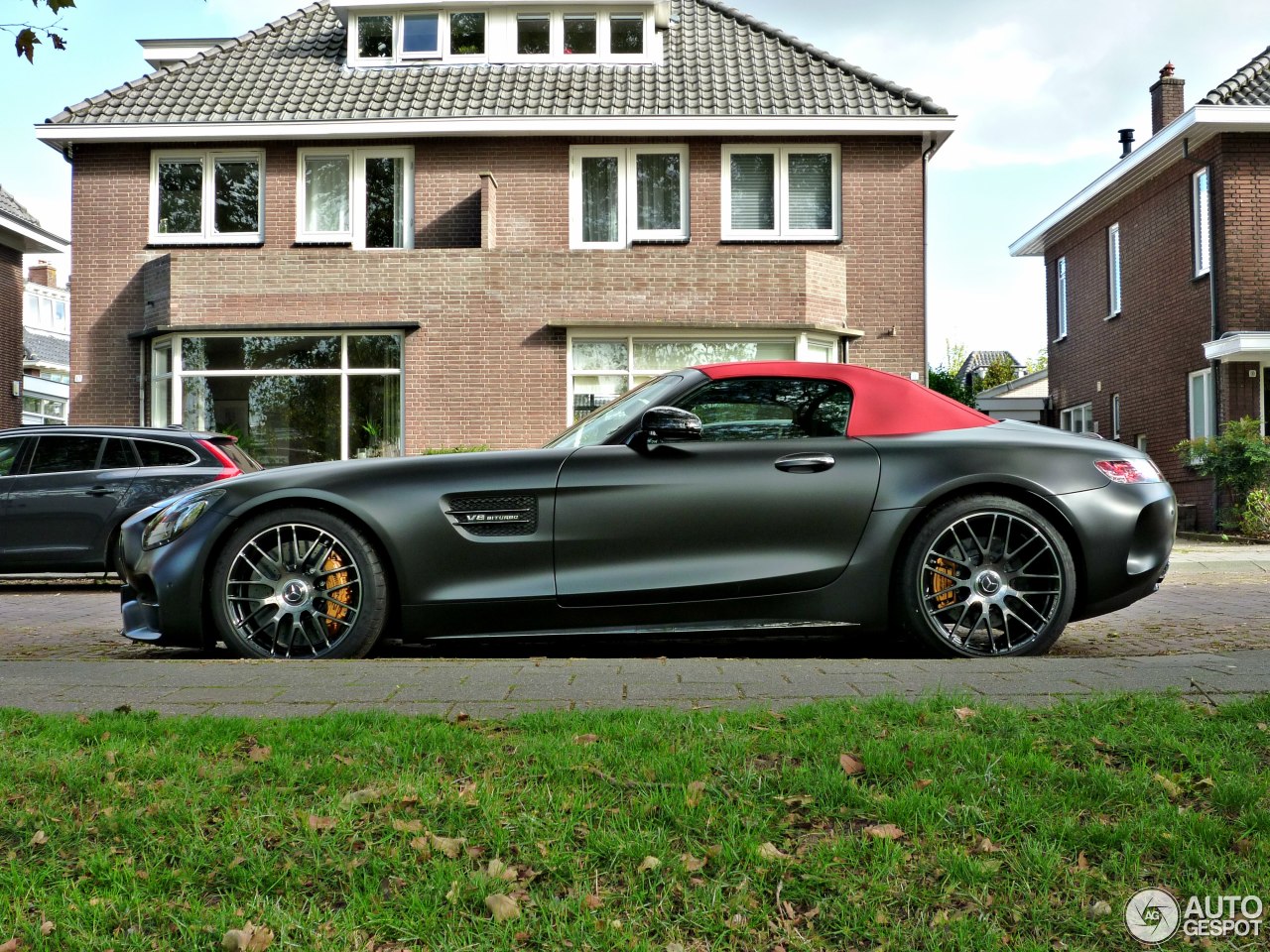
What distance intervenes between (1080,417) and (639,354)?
14.7m

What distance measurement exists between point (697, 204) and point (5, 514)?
1096 centimetres

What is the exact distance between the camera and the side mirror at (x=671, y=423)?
5188mm

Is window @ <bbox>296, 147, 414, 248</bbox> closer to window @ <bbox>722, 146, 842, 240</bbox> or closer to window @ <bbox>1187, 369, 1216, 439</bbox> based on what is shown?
window @ <bbox>722, 146, 842, 240</bbox>

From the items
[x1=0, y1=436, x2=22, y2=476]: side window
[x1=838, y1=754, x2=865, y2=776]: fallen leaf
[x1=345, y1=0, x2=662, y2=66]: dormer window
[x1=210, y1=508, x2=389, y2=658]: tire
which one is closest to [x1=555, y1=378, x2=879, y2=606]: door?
[x1=210, y1=508, x2=389, y2=658]: tire

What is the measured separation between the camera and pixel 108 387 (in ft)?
61.3

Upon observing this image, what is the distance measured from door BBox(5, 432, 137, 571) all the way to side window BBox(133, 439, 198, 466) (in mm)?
111

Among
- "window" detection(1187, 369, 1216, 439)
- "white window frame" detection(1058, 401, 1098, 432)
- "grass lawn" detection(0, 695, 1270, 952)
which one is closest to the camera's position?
"grass lawn" detection(0, 695, 1270, 952)

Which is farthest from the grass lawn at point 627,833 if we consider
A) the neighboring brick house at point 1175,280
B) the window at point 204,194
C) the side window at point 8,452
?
the neighboring brick house at point 1175,280

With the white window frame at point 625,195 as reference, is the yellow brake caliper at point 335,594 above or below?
below

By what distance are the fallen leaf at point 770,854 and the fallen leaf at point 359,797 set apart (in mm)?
914

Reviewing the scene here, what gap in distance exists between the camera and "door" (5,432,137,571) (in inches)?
426

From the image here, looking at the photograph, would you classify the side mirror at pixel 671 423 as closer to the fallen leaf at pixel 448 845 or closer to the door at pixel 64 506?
the fallen leaf at pixel 448 845

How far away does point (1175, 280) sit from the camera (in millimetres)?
22141

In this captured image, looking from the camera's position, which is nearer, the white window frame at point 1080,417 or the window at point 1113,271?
the window at point 1113,271
